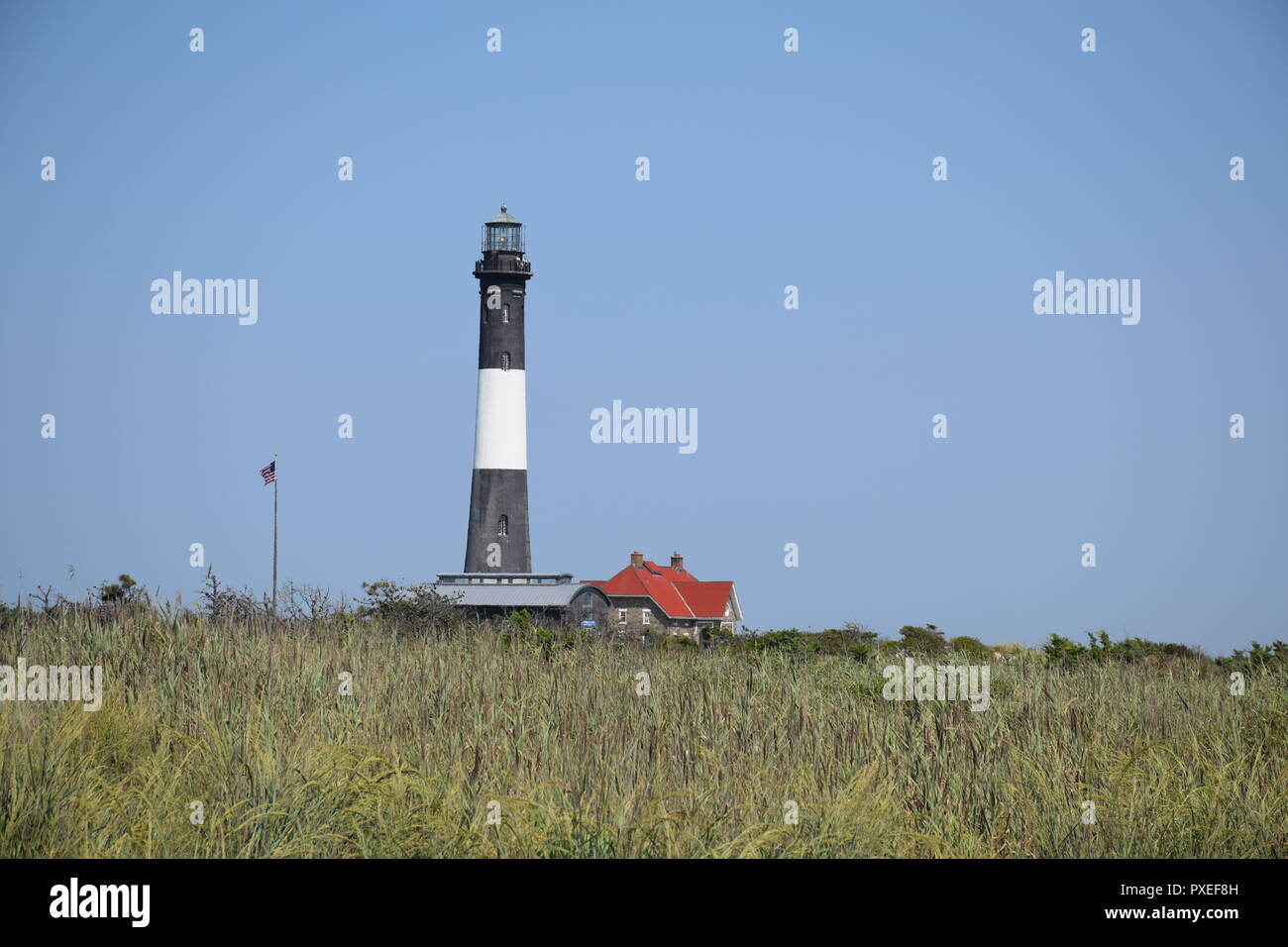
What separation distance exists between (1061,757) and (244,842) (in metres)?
6.37

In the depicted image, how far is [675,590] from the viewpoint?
64.6 m

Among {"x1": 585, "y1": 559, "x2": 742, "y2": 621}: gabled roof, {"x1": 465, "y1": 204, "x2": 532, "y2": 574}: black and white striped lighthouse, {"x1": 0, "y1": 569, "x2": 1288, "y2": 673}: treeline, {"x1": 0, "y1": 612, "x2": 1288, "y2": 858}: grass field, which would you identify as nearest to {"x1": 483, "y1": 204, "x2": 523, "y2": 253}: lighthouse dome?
{"x1": 465, "y1": 204, "x2": 532, "y2": 574}: black and white striped lighthouse

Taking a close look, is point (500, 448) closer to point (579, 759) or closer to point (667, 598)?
point (667, 598)

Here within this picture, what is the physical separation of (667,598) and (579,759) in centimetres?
5292

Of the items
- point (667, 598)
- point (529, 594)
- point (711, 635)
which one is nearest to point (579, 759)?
point (711, 635)

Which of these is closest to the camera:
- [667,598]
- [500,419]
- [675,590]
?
[500,419]

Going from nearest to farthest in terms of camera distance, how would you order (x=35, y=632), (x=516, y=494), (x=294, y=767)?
1. (x=294, y=767)
2. (x=35, y=632)
3. (x=516, y=494)

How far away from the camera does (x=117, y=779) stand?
9609 mm

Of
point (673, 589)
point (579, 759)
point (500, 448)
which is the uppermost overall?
point (500, 448)

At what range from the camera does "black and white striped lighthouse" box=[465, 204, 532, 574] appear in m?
49.9

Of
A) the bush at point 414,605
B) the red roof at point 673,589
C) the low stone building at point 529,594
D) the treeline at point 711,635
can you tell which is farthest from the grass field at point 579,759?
the red roof at point 673,589

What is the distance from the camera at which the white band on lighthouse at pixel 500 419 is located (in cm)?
4978
